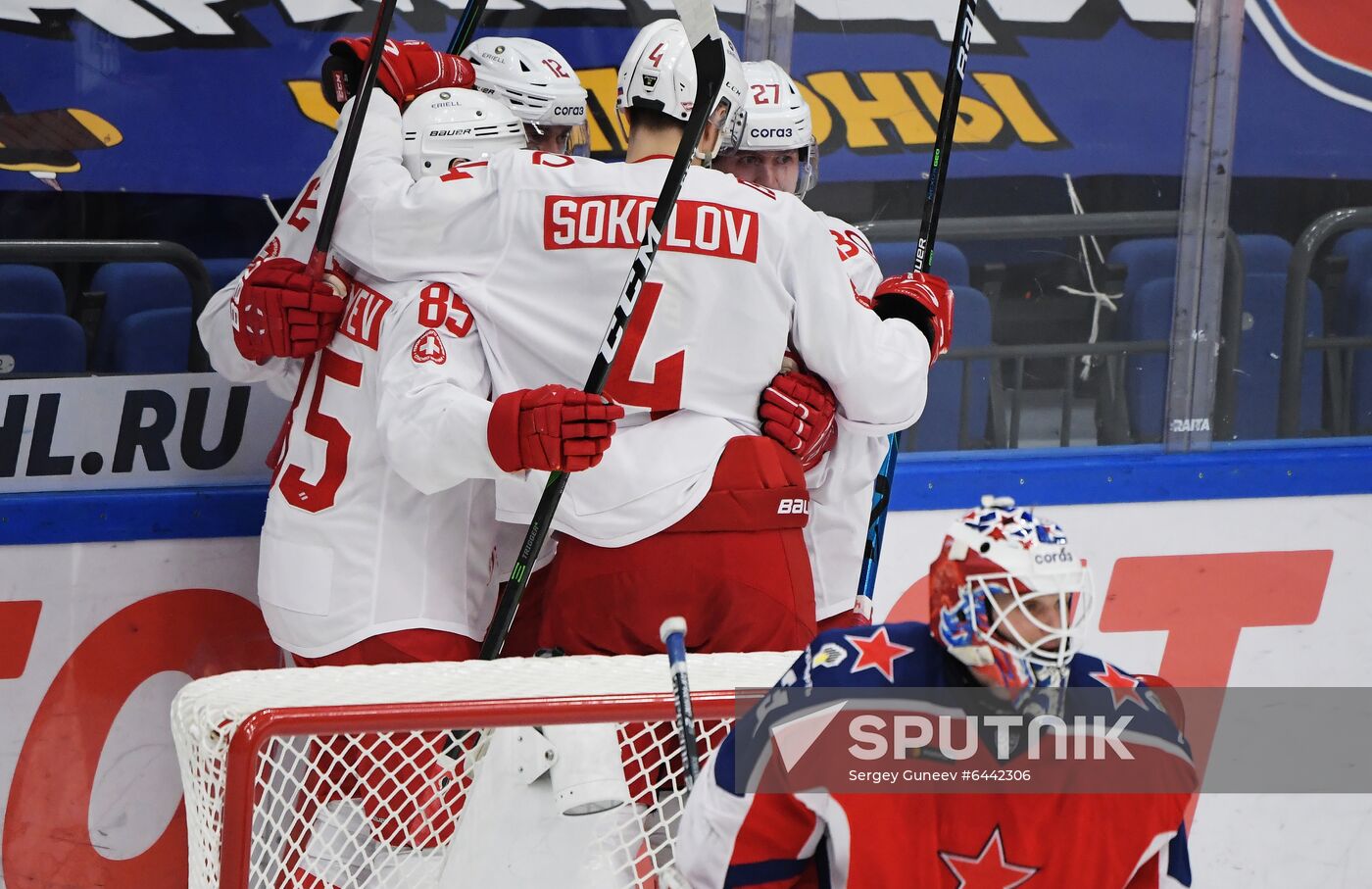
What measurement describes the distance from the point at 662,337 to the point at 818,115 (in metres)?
1.14

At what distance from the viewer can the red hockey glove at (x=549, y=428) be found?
2.20 metres

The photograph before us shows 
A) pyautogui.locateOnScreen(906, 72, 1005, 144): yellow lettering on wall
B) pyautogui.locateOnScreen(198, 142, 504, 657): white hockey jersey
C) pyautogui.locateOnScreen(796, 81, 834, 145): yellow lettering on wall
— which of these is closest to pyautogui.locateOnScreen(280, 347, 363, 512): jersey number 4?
pyautogui.locateOnScreen(198, 142, 504, 657): white hockey jersey

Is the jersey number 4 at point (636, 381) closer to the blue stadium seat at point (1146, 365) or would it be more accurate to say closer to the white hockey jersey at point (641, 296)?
the white hockey jersey at point (641, 296)

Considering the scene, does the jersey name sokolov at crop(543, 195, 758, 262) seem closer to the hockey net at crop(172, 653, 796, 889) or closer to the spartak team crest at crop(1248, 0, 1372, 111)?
the hockey net at crop(172, 653, 796, 889)

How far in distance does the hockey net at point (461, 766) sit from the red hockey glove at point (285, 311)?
1.99 feet

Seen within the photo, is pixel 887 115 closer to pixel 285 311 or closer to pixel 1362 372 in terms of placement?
pixel 1362 372

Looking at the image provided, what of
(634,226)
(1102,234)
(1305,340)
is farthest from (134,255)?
(1305,340)

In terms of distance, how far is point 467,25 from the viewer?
2955mm

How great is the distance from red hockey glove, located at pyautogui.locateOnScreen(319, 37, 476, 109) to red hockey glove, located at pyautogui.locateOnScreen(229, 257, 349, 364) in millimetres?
351

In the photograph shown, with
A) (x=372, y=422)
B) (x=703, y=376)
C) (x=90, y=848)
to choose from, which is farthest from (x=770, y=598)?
(x=90, y=848)

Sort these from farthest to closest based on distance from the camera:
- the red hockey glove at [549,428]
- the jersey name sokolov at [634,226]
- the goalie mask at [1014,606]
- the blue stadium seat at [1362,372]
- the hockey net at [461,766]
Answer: the blue stadium seat at [1362,372] < the jersey name sokolov at [634,226] < the red hockey glove at [549,428] < the hockey net at [461,766] < the goalie mask at [1014,606]

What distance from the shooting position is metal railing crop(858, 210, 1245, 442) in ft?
11.3

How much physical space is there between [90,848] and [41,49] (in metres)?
1.50

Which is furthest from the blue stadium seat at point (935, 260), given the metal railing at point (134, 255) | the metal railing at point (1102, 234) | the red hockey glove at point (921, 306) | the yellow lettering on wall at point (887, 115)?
the metal railing at point (134, 255)
